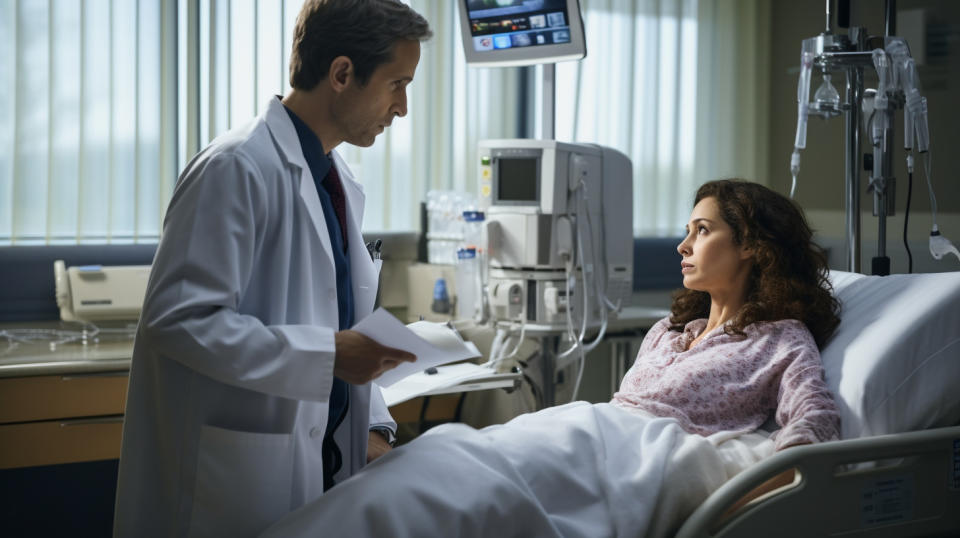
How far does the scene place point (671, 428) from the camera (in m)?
1.69

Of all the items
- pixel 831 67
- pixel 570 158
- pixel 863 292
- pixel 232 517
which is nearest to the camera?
pixel 232 517

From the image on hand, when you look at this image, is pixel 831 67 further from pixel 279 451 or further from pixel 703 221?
pixel 279 451

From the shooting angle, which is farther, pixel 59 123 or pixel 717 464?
pixel 59 123

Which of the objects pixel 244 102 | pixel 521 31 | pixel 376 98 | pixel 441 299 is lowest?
pixel 441 299

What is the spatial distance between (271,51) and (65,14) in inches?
29.4

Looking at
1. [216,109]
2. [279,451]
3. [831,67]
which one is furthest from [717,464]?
[216,109]

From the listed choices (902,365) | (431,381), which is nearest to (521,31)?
(431,381)

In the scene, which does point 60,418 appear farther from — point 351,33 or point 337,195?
point 351,33

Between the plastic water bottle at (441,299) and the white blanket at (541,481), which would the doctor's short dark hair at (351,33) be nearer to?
the white blanket at (541,481)

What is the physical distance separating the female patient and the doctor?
13 centimetres

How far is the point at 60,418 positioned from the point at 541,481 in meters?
1.65

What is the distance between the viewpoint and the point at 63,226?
10.8ft

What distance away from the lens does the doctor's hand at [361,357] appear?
137 centimetres

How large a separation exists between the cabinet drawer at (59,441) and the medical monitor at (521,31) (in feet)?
5.59
